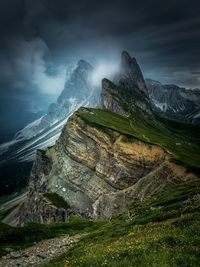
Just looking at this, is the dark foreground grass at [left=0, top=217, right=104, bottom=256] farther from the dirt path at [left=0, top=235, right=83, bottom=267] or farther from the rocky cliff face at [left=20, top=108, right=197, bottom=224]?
the rocky cliff face at [left=20, top=108, right=197, bottom=224]

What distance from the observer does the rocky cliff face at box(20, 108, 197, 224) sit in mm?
133125

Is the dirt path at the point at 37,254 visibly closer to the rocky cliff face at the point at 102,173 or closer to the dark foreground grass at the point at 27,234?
the dark foreground grass at the point at 27,234

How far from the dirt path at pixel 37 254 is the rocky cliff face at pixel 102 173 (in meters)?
75.0

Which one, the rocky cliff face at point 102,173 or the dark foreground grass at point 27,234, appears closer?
the dark foreground grass at point 27,234

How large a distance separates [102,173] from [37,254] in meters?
98.0

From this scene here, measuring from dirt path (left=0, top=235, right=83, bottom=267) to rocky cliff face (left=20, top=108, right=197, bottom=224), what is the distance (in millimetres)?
74968

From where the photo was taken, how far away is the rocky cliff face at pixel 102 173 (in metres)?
133

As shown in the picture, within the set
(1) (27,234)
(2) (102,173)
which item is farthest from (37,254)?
(2) (102,173)

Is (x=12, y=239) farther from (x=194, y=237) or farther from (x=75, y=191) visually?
(x=75, y=191)

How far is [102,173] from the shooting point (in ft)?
479

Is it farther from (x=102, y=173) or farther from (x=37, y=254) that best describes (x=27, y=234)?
(x=102, y=173)

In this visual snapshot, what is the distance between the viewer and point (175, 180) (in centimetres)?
13238

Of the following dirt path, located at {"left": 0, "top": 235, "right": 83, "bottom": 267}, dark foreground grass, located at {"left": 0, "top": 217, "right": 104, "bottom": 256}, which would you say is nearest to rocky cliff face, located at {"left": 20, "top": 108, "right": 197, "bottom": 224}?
dark foreground grass, located at {"left": 0, "top": 217, "right": 104, "bottom": 256}

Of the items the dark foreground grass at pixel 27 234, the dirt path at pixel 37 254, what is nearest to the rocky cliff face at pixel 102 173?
the dark foreground grass at pixel 27 234
